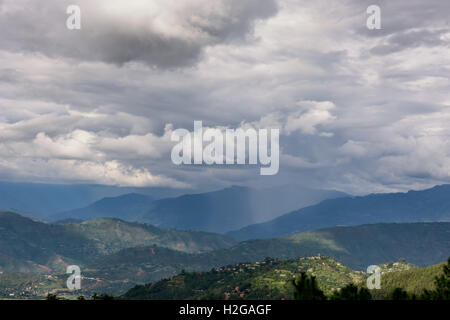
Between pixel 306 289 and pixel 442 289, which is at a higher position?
pixel 306 289

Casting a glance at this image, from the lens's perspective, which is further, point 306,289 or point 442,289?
point 442,289

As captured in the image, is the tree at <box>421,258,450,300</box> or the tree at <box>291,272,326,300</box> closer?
the tree at <box>291,272,326,300</box>

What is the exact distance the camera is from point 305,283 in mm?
115750

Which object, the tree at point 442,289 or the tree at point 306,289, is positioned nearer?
the tree at point 306,289

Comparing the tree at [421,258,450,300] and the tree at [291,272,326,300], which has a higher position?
the tree at [291,272,326,300]
